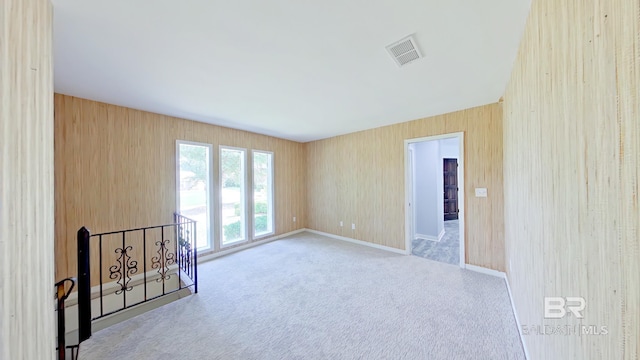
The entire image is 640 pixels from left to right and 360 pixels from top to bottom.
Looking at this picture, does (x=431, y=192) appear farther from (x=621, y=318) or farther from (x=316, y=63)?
(x=621, y=318)

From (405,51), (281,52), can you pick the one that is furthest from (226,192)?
(405,51)

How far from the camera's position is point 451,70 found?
213 cm

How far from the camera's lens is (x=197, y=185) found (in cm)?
391

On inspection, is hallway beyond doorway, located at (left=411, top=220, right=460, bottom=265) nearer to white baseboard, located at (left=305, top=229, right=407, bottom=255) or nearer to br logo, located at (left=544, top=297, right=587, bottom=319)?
white baseboard, located at (left=305, top=229, right=407, bottom=255)

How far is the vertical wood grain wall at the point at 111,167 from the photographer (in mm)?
2664

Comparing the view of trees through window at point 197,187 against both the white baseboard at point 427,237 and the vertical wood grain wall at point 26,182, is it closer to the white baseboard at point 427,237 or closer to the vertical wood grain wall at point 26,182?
the vertical wood grain wall at point 26,182

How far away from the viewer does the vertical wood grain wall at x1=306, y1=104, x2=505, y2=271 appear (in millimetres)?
3059

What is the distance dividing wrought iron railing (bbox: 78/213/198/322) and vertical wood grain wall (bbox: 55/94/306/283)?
192mm

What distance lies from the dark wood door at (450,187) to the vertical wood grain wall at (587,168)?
634 cm

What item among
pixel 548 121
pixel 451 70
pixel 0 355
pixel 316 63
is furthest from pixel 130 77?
pixel 548 121

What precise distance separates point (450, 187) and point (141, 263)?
Result: 8.24 meters

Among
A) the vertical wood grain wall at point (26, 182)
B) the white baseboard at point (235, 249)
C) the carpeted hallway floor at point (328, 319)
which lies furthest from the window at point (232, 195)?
the vertical wood grain wall at point (26, 182)

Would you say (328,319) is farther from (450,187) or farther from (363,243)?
(450,187)

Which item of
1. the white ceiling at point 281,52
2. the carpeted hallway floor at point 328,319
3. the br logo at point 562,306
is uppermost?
the white ceiling at point 281,52
